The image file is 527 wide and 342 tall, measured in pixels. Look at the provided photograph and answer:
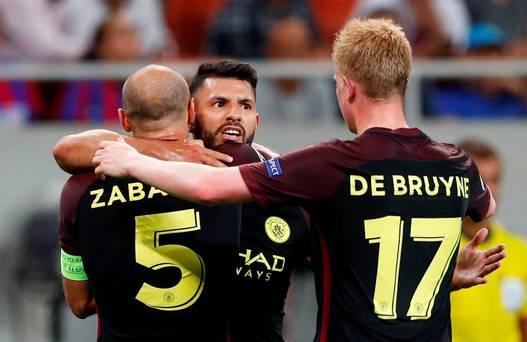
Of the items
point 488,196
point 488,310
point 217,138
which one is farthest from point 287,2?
point 488,196

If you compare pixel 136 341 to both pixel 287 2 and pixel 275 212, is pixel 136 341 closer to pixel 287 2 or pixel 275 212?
pixel 275 212

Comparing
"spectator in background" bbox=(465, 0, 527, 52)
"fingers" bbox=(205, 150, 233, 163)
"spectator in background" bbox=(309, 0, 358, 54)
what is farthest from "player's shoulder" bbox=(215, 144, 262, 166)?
"spectator in background" bbox=(465, 0, 527, 52)

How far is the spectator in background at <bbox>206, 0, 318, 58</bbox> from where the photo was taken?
10453 mm

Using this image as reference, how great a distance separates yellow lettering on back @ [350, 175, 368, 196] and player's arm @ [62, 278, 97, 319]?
1.35 meters

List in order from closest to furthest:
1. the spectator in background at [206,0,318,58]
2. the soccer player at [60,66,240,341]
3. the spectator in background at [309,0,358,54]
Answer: the soccer player at [60,66,240,341] → the spectator in background at [206,0,318,58] → the spectator in background at [309,0,358,54]

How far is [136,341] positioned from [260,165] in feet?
3.38

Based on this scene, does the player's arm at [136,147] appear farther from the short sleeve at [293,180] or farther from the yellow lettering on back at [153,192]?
the short sleeve at [293,180]

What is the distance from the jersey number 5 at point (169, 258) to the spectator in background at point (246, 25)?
542 centimetres

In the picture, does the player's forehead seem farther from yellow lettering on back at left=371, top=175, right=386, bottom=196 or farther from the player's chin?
yellow lettering on back at left=371, top=175, right=386, bottom=196

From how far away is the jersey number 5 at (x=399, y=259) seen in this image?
4.70 metres

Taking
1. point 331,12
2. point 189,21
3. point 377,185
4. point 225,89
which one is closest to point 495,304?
point 225,89

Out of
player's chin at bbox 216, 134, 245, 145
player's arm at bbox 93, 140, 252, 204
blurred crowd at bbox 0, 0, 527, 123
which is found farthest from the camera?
blurred crowd at bbox 0, 0, 527, 123

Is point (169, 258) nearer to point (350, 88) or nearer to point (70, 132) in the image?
point (350, 88)

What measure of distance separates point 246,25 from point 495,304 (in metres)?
3.79
